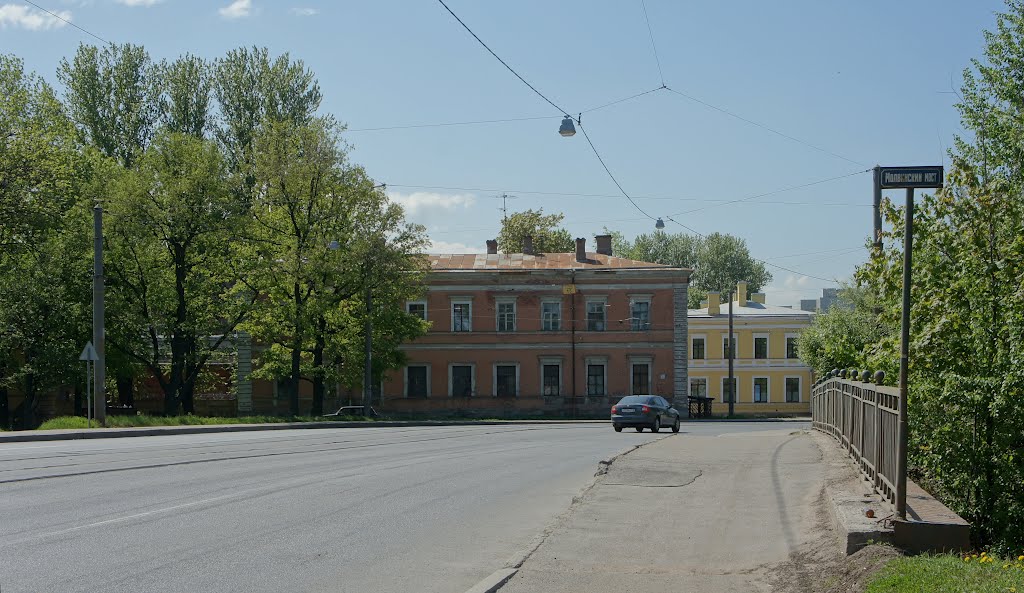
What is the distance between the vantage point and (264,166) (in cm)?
4700

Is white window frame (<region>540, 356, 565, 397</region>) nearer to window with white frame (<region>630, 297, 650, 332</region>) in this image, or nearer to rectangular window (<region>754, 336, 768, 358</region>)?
window with white frame (<region>630, 297, 650, 332</region>)

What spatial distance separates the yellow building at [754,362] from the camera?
71.7 meters

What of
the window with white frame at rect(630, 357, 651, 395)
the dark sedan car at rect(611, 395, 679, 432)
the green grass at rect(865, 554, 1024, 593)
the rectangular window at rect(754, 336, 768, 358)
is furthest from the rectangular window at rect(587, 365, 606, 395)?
the green grass at rect(865, 554, 1024, 593)

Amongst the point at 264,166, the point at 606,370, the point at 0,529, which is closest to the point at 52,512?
the point at 0,529

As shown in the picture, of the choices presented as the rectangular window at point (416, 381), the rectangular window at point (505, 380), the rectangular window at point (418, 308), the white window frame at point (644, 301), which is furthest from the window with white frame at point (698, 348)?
the rectangular window at point (418, 308)

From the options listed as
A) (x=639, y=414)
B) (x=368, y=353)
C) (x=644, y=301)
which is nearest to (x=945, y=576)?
(x=639, y=414)

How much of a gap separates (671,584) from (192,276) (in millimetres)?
42613

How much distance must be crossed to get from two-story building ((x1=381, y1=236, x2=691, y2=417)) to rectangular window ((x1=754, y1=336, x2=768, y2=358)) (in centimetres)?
1579

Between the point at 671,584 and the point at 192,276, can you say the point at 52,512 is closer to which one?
the point at 671,584

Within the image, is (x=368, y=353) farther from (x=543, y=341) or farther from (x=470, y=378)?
(x=543, y=341)

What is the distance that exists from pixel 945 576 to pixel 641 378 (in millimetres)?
52471

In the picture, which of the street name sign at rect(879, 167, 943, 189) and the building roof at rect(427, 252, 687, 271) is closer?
the street name sign at rect(879, 167, 943, 189)

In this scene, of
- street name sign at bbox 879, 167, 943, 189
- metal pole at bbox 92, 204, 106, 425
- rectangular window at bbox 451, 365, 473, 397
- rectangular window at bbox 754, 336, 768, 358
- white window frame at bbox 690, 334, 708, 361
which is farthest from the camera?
white window frame at bbox 690, 334, 708, 361

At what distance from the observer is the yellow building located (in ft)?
235
